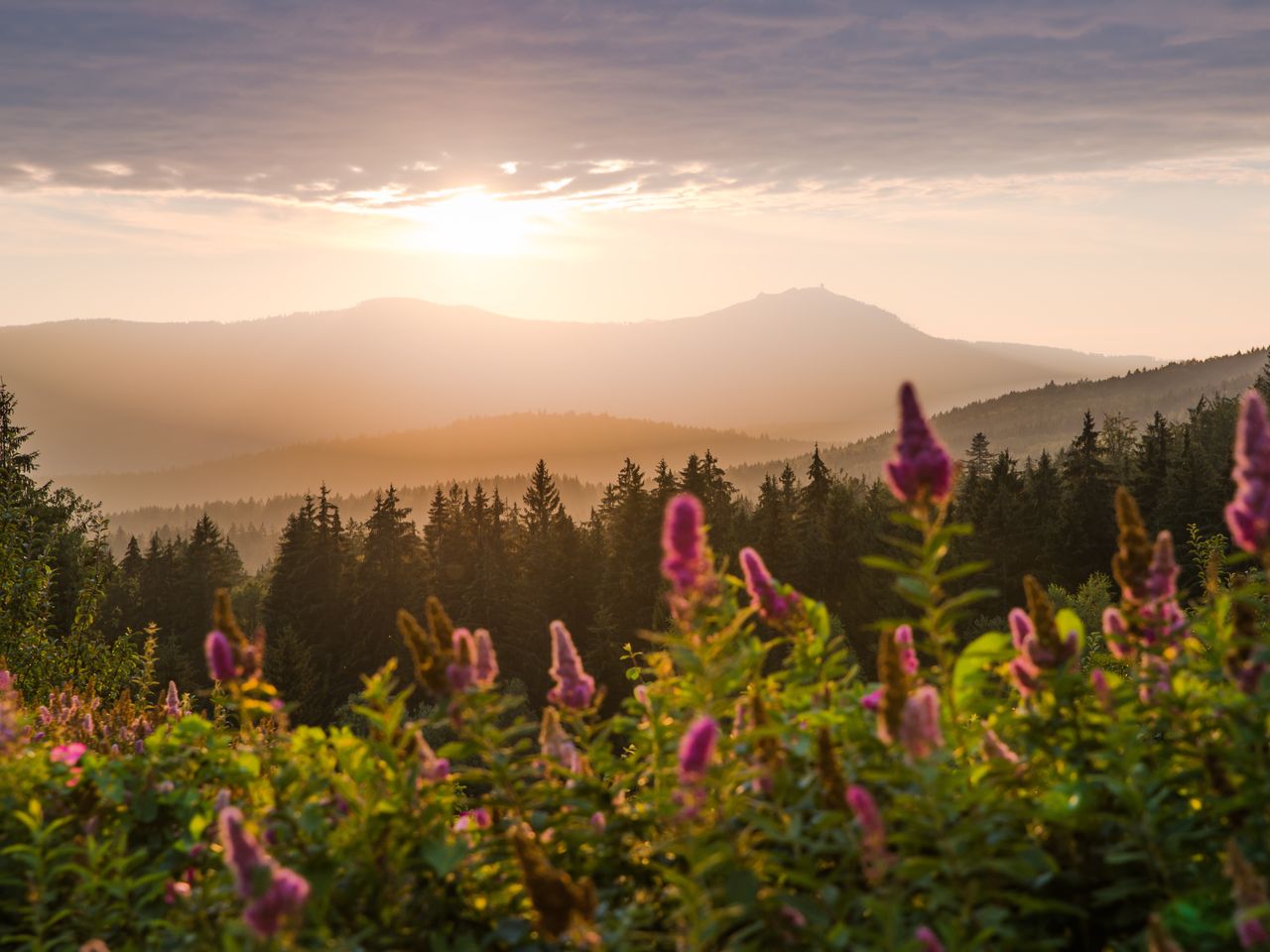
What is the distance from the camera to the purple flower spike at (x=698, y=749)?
4.04 metres

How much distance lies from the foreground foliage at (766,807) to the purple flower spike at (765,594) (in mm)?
30

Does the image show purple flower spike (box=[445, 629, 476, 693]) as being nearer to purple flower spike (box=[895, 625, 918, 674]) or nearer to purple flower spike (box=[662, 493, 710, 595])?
purple flower spike (box=[662, 493, 710, 595])

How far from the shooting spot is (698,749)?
13.3 feet

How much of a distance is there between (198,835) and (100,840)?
663 mm

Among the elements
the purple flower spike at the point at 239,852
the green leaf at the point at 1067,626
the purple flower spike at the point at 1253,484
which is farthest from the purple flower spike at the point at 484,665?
the purple flower spike at the point at 1253,484

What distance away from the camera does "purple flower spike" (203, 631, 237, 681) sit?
562cm

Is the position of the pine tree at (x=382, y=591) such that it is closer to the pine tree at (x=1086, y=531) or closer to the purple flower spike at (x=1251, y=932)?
the pine tree at (x=1086, y=531)

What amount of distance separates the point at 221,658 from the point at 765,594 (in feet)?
9.37

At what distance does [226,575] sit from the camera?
104m

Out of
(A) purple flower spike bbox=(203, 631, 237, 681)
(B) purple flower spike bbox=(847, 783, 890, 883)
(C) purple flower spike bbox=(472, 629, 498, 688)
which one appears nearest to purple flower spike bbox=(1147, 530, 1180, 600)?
(B) purple flower spike bbox=(847, 783, 890, 883)

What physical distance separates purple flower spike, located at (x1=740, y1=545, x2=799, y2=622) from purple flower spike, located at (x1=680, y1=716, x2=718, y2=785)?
2014 mm

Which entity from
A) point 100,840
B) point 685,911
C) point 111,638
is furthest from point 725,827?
point 111,638

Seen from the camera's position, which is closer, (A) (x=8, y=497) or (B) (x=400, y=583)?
(A) (x=8, y=497)

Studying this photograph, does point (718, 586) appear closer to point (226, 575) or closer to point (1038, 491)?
point (1038, 491)
